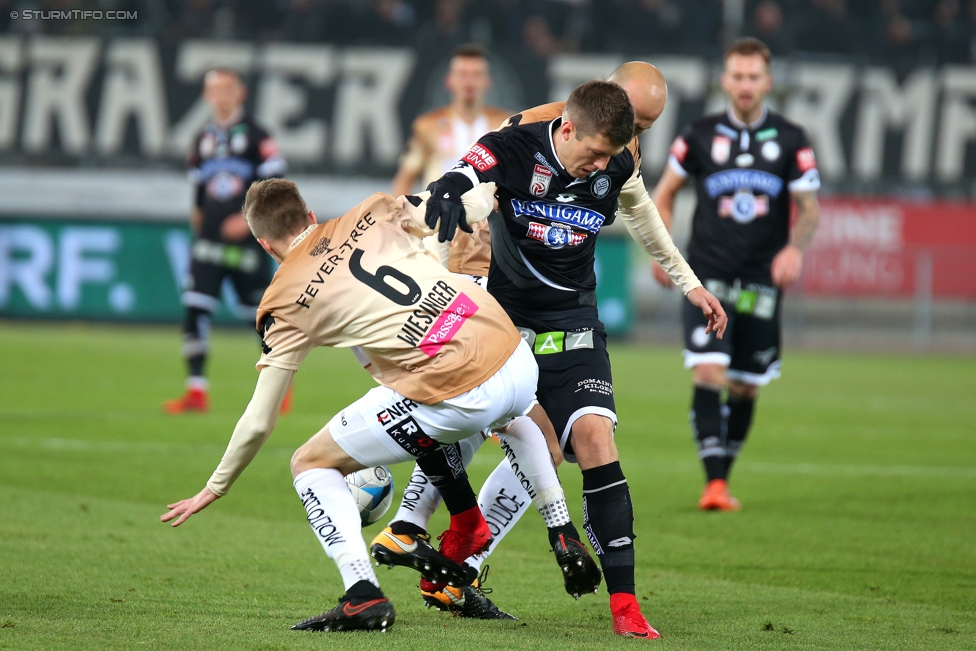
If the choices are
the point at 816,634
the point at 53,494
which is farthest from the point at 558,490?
the point at 53,494

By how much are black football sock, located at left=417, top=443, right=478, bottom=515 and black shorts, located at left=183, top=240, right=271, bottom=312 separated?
6509mm

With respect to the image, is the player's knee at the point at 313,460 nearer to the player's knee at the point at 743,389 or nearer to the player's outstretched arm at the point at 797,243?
the player's outstretched arm at the point at 797,243

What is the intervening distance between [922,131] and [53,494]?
19277 millimetres

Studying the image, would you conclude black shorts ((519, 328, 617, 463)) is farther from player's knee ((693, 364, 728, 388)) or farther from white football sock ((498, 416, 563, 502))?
player's knee ((693, 364, 728, 388))

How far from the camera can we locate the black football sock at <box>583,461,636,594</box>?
433cm

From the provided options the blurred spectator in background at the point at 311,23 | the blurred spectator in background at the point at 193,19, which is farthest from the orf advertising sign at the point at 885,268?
the blurred spectator in background at the point at 193,19

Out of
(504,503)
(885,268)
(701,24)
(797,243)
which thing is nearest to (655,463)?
(797,243)

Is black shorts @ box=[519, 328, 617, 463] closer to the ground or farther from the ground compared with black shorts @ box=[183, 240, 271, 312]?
farther from the ground

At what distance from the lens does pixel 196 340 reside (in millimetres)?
10617

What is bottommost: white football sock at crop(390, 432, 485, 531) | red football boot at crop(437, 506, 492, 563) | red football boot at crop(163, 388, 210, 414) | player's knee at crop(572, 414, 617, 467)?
red football boot at crop(163, 388, 210, 414)

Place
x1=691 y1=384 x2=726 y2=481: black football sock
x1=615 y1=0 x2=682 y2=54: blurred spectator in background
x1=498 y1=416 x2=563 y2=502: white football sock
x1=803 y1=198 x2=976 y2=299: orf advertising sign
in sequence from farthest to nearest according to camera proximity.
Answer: x1=615 y1=0 x2=682 y2=54: blurred spectator in background < x1=803 y1=198 x2=976 y2=299: orf advertising sign < x1=691 y1=384 x2=726 y2=481: black football sock < x1=498 y1=416 x2=563 y2=502: white football sock

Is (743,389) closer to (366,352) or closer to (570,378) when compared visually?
(570,378)

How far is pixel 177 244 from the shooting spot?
18.6 m

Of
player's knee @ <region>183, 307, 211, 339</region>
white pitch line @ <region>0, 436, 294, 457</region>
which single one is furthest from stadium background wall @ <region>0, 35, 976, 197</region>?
white pitch line @ <region>0, 436, 294, 457</region>
